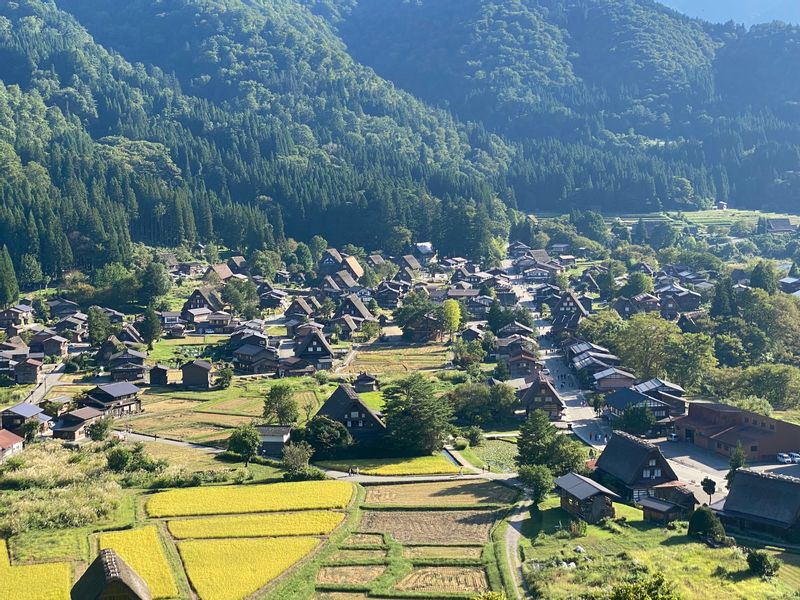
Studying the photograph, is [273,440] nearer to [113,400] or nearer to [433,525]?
[113,400]

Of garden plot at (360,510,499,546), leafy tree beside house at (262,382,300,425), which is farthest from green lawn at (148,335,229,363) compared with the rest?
garden plot at (360,510,499,546)

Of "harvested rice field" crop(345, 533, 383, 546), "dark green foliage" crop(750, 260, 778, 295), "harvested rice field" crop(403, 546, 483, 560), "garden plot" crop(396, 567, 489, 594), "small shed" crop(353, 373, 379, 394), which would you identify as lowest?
"garden plot" crop(396, 567, 489, 594)

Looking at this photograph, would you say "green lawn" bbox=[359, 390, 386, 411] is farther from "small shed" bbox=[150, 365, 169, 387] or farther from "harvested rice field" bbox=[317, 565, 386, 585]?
"harvested rice field" bbox=[317, 565, 386, 585]

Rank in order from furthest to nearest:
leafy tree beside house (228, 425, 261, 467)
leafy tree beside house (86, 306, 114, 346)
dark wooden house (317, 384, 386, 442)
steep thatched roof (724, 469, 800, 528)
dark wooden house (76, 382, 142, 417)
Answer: leafy tree beside house (86, 306, 114, 346) → dark wooden house (76, 382, 142, 417) → dark wooden house (317, 384, 386, 442) → leafy tree beside house (228, 425, 261, 467) → steep thatched roof (724, 469, 800, 528)

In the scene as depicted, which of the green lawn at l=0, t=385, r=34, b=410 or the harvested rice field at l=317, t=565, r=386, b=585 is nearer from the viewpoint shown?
the harvested rice field at l=317, t=565, r=386, b=585

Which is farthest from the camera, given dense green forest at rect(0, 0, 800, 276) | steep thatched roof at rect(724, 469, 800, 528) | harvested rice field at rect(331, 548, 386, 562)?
dense green forest at rect(0, 0, 800, 276)

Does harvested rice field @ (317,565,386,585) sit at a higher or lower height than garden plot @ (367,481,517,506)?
lower

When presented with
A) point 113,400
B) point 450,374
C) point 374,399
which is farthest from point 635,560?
point 450,374

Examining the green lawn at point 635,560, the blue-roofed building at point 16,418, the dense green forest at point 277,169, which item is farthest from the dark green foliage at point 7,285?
the green lawn at point 635,560

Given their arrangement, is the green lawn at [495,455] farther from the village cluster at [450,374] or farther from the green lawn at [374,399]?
the green lawn at [374,399]
